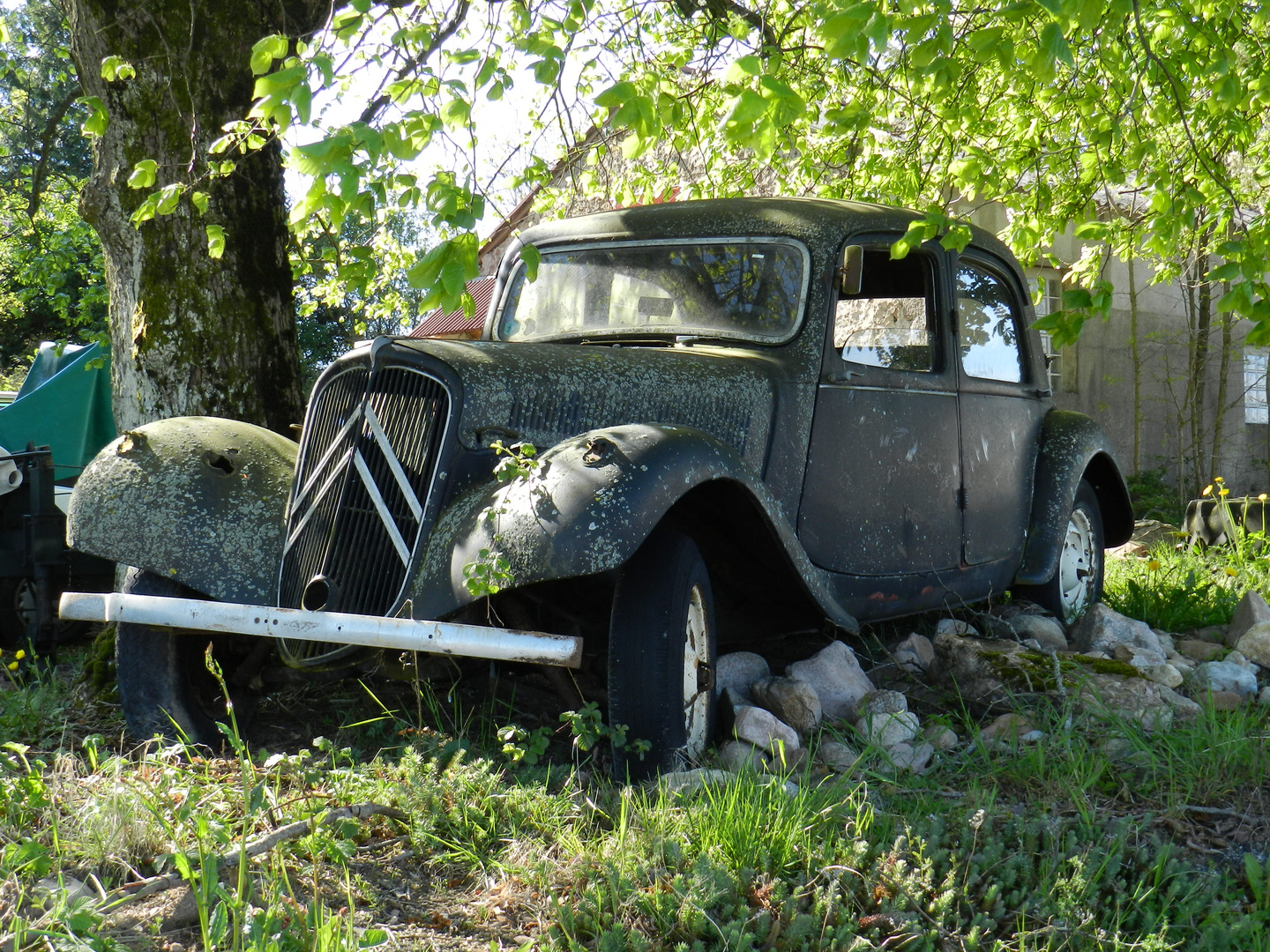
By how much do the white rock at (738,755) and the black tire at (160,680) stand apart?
4.82ft

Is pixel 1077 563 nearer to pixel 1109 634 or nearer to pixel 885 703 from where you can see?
pixel 1109 634

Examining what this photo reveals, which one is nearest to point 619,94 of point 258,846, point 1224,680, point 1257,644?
point 258,846

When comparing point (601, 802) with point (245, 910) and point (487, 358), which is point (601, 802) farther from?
point (487, 358)

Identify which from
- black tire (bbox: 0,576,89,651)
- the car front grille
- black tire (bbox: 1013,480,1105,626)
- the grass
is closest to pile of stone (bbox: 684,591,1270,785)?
the grass

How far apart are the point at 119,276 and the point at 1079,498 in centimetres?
447

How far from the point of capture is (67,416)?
20.4 ft

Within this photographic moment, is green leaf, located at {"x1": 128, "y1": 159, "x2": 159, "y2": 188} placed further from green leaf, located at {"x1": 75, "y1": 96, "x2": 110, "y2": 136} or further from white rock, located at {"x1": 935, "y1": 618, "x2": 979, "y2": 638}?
white rock, located at {"x1": 935, "y1": 618, "x2": 979, "y2": 638}

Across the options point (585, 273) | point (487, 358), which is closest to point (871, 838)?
point (487, 358)

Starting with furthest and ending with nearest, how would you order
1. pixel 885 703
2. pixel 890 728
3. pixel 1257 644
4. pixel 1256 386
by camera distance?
pixel 1256 386
pixel 1257 644
pixel 885 703
pixel 890 728

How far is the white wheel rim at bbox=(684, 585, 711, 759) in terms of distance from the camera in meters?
2.96

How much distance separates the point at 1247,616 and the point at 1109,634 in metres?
0.65

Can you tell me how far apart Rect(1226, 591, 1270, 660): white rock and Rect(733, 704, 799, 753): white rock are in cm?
238

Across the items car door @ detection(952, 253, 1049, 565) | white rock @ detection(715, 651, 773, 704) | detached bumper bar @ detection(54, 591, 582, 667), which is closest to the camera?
detached bumper bar @ detection(54, 591, 582, 667)

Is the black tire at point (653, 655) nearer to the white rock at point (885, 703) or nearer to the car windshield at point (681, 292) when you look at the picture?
the white rock at point (885, 703)
